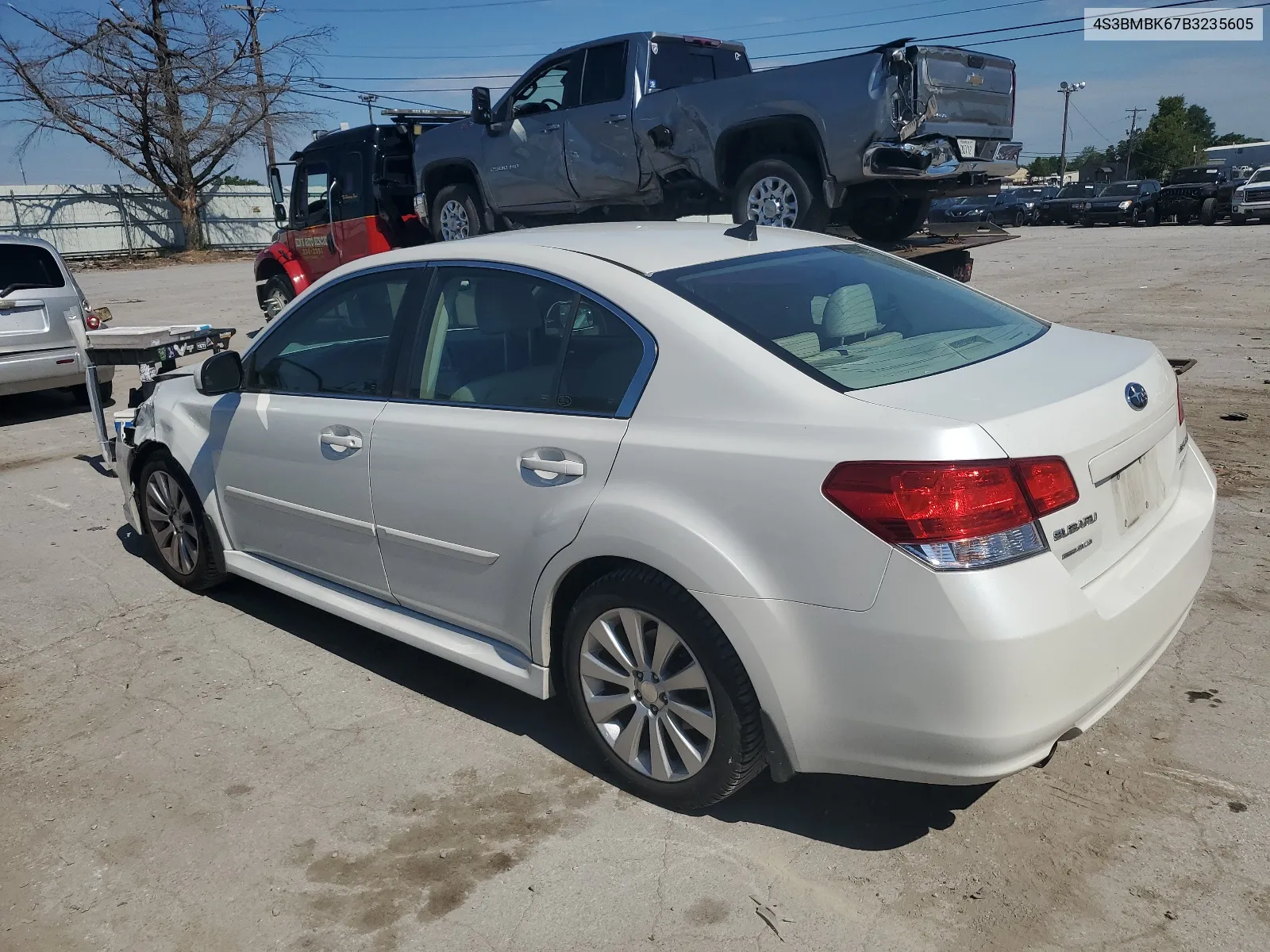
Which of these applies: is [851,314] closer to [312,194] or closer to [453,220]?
[453,220]

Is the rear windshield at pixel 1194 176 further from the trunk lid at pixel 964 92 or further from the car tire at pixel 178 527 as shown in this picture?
the car tire at pixel 178 527

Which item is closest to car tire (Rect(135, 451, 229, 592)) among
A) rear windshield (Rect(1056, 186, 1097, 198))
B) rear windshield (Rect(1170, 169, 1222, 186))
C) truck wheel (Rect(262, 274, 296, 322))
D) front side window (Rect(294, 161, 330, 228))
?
front side window (Rect(294, 161, 330, 228))

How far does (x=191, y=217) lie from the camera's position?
40.7 metres

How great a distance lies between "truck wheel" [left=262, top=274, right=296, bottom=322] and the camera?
1402 centimetres

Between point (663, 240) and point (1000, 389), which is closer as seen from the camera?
point (1000, 389)

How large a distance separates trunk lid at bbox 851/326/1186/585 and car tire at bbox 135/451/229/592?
3285 mm

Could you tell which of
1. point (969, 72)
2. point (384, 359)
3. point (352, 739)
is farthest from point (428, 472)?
point (969, 72)

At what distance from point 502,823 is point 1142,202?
3786 centimetres

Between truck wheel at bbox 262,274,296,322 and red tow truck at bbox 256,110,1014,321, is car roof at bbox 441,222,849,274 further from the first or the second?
truck wheel at bbox 262,274,296,322

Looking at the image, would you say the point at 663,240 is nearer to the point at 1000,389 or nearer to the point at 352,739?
the point at 1000,389

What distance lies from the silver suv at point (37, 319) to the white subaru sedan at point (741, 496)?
6121mm

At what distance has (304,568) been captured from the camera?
4.21m

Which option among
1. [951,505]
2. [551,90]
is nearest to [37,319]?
[551,90]

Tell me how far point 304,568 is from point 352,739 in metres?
0.86
